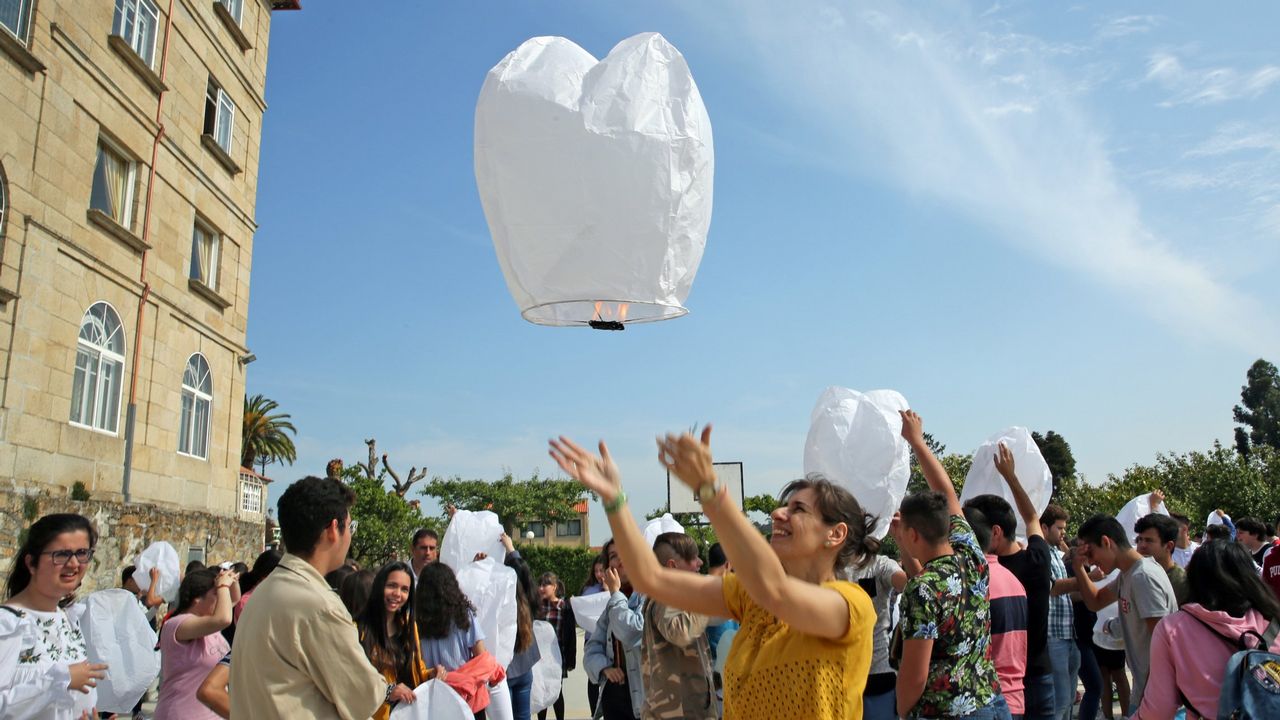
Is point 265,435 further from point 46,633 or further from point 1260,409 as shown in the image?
point 1260,409

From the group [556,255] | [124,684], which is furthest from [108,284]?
[556,255]

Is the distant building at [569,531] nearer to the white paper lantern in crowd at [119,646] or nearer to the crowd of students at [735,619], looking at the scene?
the white paper lantern in crowd at [119,646]

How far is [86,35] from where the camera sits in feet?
40.1

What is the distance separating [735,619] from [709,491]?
712 millimetres

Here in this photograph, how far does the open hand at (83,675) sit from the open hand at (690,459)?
2.98m

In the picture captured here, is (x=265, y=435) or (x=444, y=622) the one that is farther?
(x=265, y=435)

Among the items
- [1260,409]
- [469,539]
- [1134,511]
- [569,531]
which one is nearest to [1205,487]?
[1134,511]

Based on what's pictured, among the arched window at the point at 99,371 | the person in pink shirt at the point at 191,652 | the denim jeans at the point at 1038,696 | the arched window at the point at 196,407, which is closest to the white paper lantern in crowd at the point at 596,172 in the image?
the person in pink shirt at the point at 191,652

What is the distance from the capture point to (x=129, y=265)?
13.6m

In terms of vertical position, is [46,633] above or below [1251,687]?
above

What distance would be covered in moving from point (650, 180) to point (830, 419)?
360cm

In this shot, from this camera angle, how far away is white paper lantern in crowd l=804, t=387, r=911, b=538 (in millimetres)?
5520

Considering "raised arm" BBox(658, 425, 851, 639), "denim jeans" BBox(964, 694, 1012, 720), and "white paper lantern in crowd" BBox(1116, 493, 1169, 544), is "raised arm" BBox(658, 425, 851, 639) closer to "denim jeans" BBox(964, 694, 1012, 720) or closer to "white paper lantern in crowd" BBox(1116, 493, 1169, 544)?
"denim jeans" BBox(964, 694, 1012, 720)

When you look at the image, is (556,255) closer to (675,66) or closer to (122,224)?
(675,66)
